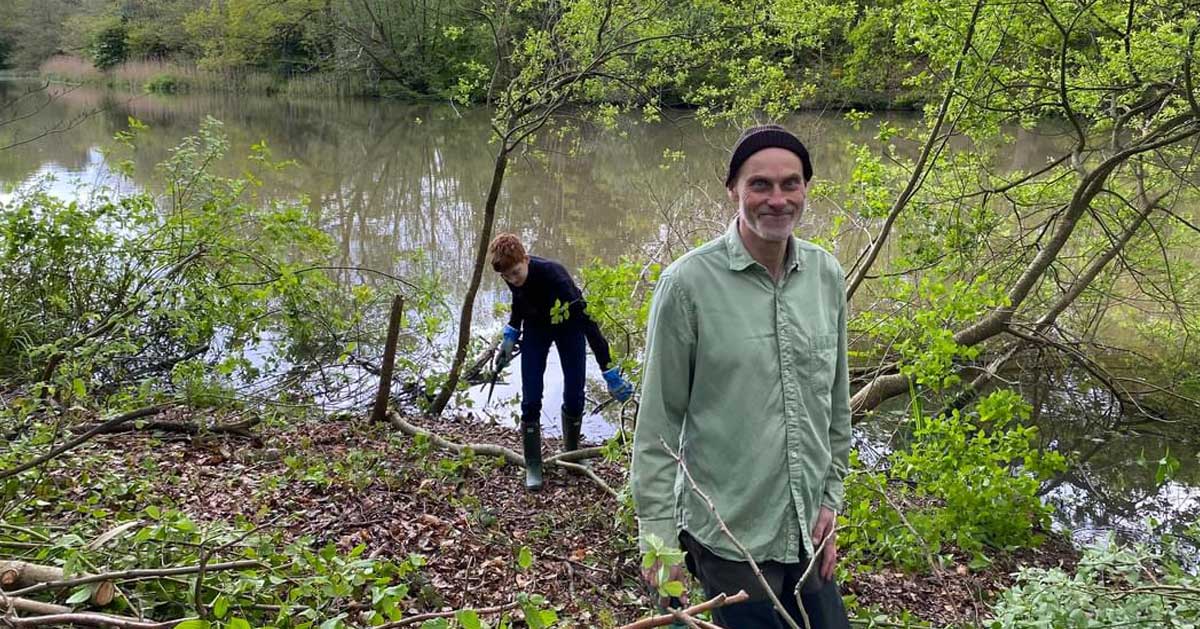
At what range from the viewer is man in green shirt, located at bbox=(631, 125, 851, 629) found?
6.30 feet

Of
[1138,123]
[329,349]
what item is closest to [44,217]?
[329,349]

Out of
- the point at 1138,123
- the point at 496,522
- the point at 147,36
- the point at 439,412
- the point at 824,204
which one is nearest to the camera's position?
the point at 496,522

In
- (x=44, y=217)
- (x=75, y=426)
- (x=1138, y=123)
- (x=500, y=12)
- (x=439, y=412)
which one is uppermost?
(x=500, y=12)

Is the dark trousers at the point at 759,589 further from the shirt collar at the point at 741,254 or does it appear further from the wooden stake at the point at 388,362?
the wooden stake at the point at 388,362

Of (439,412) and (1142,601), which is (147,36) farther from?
(1142,601)

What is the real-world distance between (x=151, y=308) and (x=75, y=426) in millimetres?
2283

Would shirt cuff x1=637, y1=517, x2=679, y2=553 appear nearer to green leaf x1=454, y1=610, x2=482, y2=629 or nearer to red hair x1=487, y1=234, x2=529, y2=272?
green leaf x1=454, y1=610, x2=482, y2=629

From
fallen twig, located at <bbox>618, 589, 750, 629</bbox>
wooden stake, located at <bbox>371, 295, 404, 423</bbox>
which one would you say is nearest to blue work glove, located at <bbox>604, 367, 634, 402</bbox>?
wooden stake, located at <bbox>371, 295, 404, 423</bbox>

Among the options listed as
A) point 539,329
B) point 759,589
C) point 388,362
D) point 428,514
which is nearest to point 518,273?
point 539,329

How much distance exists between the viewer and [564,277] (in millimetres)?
4680

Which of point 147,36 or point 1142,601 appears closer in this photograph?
point 1142,601

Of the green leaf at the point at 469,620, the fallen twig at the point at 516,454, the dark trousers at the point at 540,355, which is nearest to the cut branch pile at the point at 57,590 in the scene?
the green leaf at the point at 469,620

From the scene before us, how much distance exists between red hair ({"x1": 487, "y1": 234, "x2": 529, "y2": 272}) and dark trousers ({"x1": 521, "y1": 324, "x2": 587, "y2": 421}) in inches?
19.5

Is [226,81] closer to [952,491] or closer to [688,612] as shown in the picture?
[952,491]
